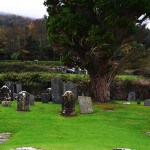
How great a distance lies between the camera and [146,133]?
1930 centimetres

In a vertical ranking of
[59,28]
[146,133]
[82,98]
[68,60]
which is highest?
[59,28]

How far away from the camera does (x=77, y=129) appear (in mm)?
19000

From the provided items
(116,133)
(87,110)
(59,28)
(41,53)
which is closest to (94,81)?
(59,28)

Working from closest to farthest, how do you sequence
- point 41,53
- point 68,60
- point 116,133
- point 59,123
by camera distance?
point 116,133
point 59,123
point 68,60
point 41,53

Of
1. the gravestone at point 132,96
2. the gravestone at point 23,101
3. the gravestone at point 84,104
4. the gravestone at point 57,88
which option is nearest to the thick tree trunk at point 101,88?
the gravestone at point 57,88

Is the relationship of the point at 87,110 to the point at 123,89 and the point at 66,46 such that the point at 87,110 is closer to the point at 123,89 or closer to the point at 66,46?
the point at 66,46

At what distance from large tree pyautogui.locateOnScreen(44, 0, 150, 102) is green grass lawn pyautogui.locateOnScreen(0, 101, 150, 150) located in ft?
18.9

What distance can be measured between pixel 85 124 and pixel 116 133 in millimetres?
2870

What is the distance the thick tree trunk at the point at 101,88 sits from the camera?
32.7 meters

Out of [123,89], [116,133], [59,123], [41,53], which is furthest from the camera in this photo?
[41,53]

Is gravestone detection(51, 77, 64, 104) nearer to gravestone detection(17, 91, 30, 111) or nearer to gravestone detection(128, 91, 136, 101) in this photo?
gravestone detection(17, 91, 30, 111)

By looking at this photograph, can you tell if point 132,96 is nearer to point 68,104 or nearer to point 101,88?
point 101,88

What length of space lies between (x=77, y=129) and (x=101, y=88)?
1393cm

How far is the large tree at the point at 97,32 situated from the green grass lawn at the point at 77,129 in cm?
575
